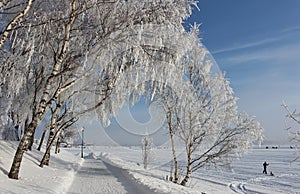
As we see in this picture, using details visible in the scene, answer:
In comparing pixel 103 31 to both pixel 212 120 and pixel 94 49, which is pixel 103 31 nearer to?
pixel 94 49

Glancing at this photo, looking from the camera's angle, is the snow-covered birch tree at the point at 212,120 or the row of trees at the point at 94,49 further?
the snow-covered birch tree at the point at 212,120

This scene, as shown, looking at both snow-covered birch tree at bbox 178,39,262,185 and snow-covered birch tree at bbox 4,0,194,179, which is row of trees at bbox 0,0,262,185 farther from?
snow-covered birch tree at bbox 178,39,262,185

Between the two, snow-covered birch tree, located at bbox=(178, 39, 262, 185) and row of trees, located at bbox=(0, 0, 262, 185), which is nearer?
row of trees, located at bbox=(0, 0, 262, 185)

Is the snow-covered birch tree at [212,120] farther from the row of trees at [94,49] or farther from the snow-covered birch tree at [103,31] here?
the snow-covered birch tree at [103,31]

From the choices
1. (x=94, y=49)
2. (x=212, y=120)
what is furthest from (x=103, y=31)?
(x=212, y=120)

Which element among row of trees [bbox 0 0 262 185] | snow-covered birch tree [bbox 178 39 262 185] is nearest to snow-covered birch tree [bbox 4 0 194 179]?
row of trees [bbox 0 0 262 185]

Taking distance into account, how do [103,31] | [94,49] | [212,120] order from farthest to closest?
[212,120]
[94,49]
[103,31]

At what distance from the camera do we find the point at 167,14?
9.33 meters

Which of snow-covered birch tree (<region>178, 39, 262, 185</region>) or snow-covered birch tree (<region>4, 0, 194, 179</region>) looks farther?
snow-covered birch tree (<region>178, 39, 262, 185</region>)

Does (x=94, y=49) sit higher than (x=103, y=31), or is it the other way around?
(x=103, y=31)

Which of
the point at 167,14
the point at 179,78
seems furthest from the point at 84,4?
the point at 179,78

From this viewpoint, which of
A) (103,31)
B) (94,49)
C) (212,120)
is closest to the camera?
(103,31)

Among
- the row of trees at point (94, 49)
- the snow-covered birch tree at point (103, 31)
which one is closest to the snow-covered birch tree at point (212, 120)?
the row of trees at point (94, 49)

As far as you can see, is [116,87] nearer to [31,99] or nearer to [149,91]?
[149,91]
